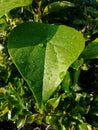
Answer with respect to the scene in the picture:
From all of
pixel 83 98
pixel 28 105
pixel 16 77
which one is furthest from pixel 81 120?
pixel 16 77

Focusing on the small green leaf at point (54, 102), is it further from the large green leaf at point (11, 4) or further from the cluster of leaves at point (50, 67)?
the large green leaf at point (11, 4)

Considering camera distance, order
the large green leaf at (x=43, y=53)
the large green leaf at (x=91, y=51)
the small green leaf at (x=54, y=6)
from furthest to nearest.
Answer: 1. the small green leaf at (x=54, y=6)
2. the large green leaf at (x=91, y=51)
3. the large green leaf at (x=43, y=53)

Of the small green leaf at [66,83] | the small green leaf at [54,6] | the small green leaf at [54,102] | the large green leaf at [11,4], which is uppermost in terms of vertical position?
the large green leaf at [11,4]

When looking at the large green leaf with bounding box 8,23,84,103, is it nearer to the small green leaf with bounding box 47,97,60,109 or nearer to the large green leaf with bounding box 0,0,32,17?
the large green leaf with bounding box 0,0,32,17

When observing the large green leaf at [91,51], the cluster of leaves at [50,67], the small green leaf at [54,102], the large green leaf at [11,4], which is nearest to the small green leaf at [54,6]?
the cluster of leaves at [50,67]

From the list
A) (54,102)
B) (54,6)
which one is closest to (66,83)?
(54,102)

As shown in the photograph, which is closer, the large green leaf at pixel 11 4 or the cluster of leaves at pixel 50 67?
the cluster of leaves at pixel 50 67

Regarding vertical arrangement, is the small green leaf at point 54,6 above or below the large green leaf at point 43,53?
above

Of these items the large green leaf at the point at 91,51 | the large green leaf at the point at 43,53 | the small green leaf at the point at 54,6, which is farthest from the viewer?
the small green leaf at the point at 54,6

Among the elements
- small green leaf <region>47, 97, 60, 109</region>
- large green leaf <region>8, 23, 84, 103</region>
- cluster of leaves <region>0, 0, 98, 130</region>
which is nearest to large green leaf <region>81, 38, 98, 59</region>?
→ cluster of leaves <region>0, 0, 98, 130</region>
